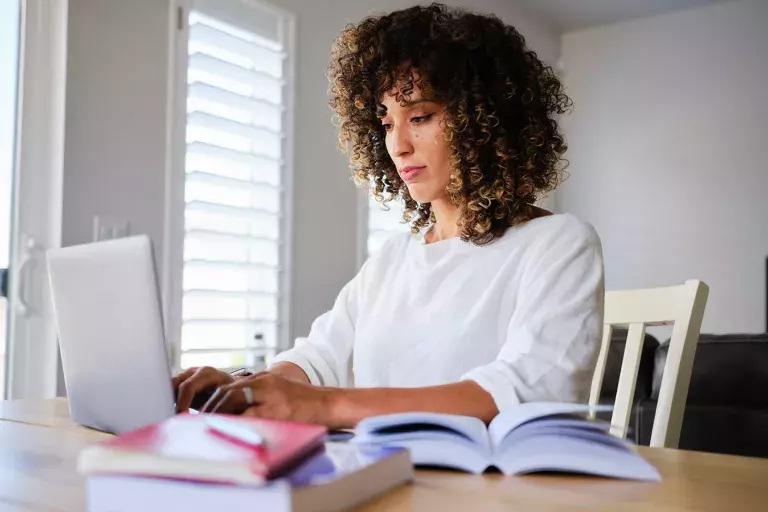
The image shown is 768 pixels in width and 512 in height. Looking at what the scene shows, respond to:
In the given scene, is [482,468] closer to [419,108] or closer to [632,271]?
[419,108]

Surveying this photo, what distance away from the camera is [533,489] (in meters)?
0.60

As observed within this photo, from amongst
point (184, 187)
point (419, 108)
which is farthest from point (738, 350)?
point (184, 187)

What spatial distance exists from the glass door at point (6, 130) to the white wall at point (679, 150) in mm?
3837

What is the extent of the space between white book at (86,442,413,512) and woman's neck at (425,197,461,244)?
764 millimetres

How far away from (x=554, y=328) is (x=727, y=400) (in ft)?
3.71

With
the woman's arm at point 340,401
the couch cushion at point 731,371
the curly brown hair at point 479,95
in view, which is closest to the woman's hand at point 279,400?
the woman's arm at point 340,401

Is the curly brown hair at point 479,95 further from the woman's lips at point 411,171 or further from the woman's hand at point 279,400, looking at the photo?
the woman's hand at point 279,400

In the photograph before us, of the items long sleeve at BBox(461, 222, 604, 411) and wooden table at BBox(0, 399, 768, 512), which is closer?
wooden table at BBox(0, 399, 768, 512)

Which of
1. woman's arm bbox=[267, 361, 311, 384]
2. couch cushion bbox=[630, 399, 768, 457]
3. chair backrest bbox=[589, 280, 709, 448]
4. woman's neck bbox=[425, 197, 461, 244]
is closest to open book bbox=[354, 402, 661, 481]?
chair backrest bbox=[589, 280, 709, 448]

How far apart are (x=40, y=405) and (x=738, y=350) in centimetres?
153

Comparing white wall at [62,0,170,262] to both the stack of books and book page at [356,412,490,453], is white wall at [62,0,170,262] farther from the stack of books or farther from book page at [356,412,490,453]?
the stack of books

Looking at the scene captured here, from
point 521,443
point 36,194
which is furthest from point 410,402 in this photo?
point 36,194

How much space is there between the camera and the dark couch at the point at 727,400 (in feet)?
5.93

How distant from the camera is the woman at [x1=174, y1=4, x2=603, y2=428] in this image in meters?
1.14
